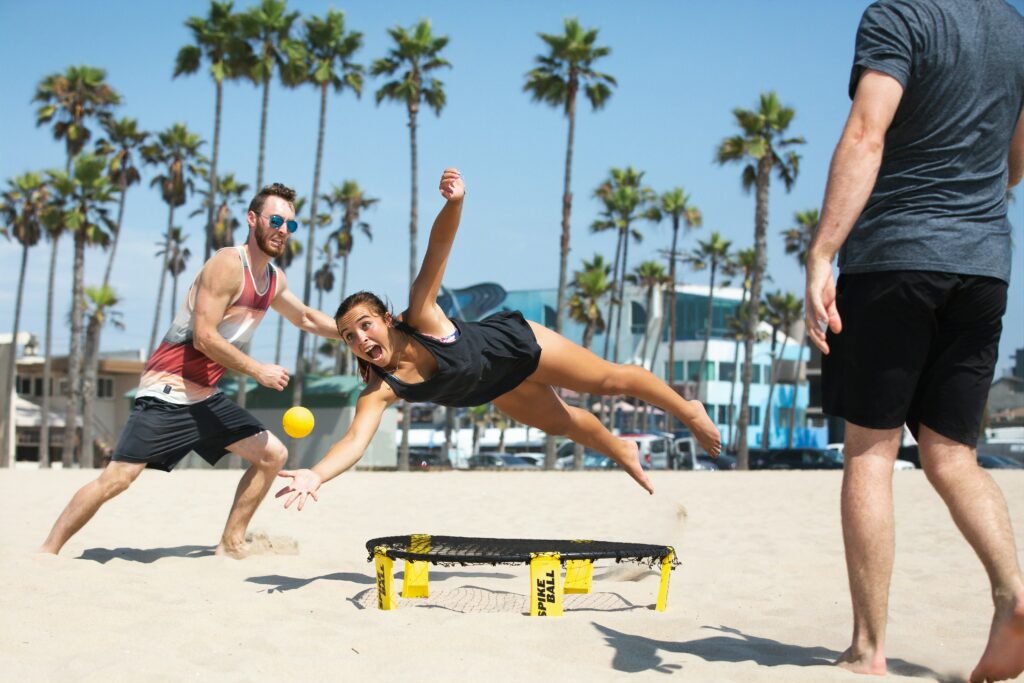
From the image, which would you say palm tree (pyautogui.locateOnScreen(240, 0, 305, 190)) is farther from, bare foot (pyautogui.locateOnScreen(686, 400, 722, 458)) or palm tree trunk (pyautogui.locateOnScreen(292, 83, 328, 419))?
bare foot (pyautogui.locateOnScreen(686, 400, 722, 458))

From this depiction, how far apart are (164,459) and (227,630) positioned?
7.55 feet

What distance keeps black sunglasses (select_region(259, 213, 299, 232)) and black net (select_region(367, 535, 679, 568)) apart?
1.93 metres

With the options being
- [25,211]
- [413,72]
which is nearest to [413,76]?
[413,72]

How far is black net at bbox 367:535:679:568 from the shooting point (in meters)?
4.55

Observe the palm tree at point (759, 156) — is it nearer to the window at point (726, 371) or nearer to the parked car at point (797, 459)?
the parked car at point (797, 459)

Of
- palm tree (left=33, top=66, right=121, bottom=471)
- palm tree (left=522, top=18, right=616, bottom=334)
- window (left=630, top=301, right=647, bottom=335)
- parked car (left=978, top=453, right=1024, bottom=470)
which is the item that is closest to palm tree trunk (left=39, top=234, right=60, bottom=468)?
palm tree (left=33, top=66, right=121, bottom=471)

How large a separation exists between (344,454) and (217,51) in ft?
113

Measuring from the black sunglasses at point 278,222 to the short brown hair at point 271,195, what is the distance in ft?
0.37

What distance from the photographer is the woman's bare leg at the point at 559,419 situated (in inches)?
199

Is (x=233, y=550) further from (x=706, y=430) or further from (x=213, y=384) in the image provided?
(x=706, y=430)

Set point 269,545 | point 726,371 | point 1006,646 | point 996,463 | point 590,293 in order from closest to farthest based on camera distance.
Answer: point 1006,646, point 269,545, point 996,463, point 590,293, point 726,371

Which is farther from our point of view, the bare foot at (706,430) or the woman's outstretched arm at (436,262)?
the bare foot at (706,430)

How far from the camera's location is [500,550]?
498 cm

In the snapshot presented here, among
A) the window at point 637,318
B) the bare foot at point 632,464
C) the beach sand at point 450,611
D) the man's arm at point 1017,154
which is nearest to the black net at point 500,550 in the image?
the beach sand at point 450,611
